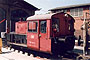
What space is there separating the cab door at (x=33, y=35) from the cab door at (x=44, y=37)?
55 cm

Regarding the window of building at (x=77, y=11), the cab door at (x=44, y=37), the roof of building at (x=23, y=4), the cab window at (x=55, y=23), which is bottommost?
the cab door at (x=44, y=37)

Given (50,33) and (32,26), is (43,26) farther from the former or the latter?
(32,26)

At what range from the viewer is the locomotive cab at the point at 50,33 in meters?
8.34

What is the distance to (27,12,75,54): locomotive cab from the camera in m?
8.34

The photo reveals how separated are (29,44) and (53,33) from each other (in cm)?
290

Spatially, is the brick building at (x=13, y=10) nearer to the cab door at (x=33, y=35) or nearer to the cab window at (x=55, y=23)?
the cab door at (x=33, y=35)

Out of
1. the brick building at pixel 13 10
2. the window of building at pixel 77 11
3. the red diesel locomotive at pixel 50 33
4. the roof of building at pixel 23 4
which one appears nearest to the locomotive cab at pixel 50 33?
the red diesel locomotive at pixel 50 33

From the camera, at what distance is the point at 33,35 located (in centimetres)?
970

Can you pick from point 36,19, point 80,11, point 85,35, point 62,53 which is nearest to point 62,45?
point 62,53

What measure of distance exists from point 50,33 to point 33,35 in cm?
201

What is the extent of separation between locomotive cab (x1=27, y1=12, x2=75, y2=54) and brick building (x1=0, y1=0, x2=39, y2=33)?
11.4 metres

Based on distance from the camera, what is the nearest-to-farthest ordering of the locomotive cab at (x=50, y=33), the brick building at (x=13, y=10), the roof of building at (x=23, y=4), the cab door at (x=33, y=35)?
the locomotive cab at (x=50, y=33)
the cab door at (x=33, y=35)
the brick building at (x=13, y=10)
the roof of building at (x=23, y=4)

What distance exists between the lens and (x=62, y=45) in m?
9.15

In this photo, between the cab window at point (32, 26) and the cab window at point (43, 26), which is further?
the cab window at point (32, 26)
